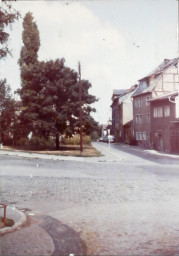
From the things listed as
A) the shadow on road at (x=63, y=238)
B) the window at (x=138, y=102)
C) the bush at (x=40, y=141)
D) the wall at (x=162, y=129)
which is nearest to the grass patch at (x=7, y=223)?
the shadow on road at (x=63, y=238)

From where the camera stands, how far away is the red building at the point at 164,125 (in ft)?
102

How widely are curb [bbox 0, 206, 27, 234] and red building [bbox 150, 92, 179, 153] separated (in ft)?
74.8

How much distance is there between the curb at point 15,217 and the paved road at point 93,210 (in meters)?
0.19

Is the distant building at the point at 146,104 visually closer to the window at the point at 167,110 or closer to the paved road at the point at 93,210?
the window at the point at 167,110

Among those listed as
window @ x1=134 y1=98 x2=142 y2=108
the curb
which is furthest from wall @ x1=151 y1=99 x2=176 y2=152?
the curb

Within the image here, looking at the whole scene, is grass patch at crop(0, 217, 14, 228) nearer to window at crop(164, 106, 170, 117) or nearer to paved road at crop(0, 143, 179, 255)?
paved road at crop(0, 143, 179, 255)

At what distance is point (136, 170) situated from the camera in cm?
1941

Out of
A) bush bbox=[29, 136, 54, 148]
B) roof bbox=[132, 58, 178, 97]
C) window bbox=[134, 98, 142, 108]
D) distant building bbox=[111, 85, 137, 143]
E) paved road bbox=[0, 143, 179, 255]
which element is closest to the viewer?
paved road bbox=[0, 143, 179, 255]

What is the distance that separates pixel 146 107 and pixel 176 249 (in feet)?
90.1

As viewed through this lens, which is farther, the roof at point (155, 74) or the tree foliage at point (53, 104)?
the roof at point (155, 74)

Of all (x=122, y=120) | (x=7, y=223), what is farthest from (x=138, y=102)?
(x=7, y=223)

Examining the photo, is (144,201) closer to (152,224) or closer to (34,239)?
(152,224)

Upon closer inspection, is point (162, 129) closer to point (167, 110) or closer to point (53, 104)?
point (167, 110)

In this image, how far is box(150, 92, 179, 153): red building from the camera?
31.1m
